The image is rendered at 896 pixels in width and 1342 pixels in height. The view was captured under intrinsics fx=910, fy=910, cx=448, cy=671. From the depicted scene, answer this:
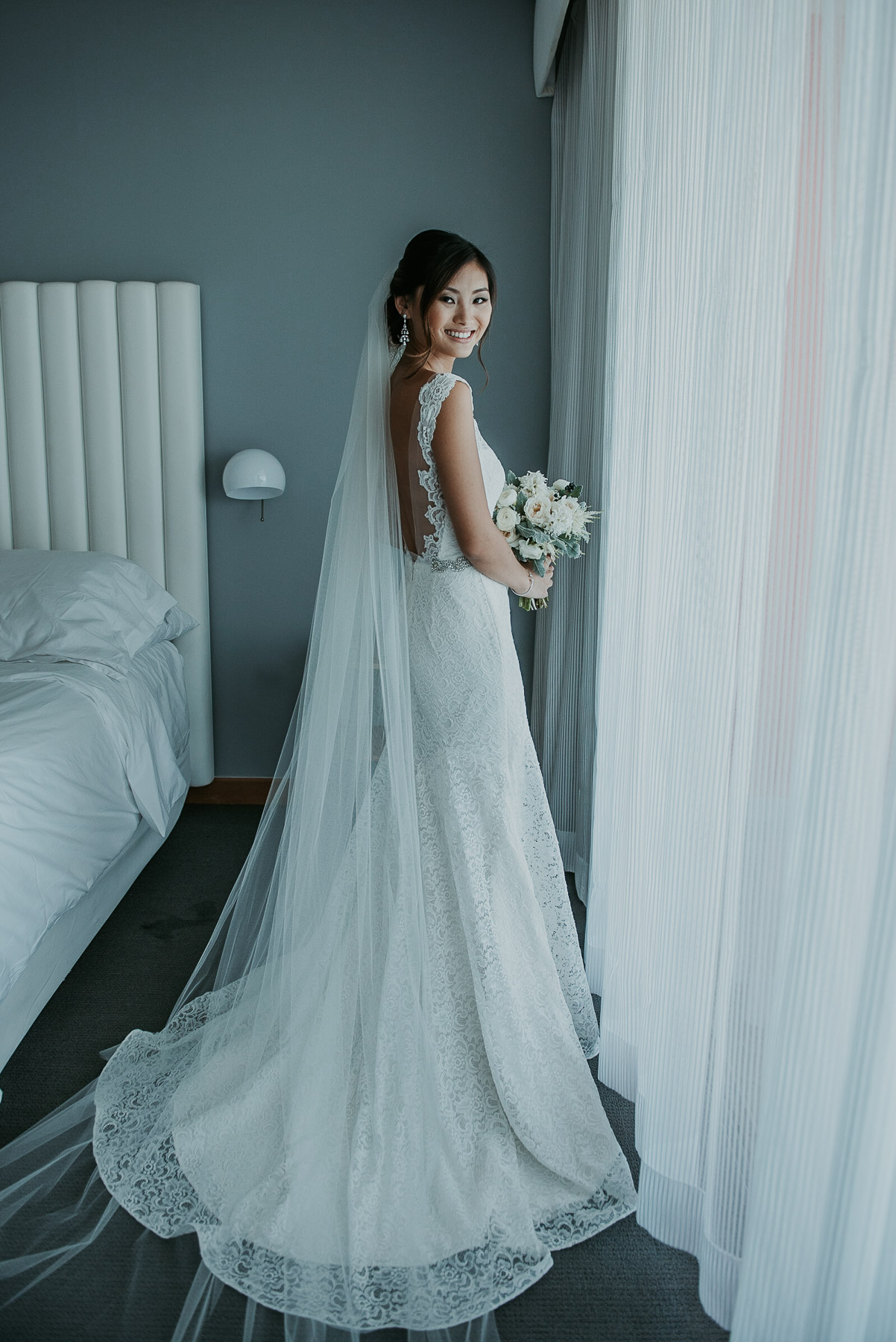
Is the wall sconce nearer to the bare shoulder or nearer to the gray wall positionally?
the gray wall

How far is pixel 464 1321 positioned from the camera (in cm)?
132

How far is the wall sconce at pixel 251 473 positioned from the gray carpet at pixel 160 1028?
4.14 ft

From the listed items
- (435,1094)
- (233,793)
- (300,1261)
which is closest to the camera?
(300,1261)

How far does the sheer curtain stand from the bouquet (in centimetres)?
17

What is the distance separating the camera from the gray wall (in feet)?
10.6

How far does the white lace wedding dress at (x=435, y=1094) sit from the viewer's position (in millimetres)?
1415

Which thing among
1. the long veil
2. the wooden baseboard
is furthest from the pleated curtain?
the wooden baseboard

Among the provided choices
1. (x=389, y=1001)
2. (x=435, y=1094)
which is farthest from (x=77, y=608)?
(x=435, y=1094)

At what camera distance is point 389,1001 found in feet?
5.35


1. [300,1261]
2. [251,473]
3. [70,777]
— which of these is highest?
[251,473]

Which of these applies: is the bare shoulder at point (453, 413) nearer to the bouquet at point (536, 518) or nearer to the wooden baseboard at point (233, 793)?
the bouquet at point (536, 518)

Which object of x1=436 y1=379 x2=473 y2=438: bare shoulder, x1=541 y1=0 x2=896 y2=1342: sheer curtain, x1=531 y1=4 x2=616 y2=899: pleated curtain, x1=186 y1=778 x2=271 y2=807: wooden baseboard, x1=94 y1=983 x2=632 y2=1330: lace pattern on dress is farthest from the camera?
x1=186 y1=778 x2=271 y2=807: wooden baseboard

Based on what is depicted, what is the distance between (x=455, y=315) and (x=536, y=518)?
1.42 feet

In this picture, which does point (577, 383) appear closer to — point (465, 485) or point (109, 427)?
point (465, 485)
